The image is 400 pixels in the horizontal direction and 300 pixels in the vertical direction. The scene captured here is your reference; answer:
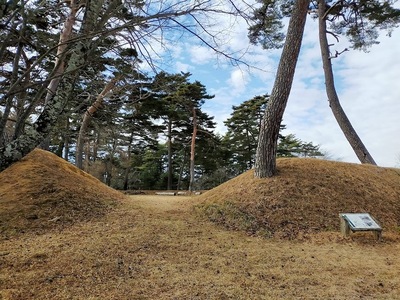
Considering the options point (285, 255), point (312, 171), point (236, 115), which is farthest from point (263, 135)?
point (236, 115)

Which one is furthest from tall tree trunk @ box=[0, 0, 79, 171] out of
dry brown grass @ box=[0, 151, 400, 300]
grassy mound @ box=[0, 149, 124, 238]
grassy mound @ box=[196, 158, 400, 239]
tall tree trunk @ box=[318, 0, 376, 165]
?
tall tree trunk @ box=[318, 0, 376, 165]

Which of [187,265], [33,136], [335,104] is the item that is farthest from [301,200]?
[335,104]

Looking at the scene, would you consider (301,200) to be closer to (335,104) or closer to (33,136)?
(33,136)

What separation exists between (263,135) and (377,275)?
3.22 meters

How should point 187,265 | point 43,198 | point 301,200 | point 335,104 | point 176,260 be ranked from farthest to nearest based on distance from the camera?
point 335,104
point 301,200
point 43,198
point 176,260
point 187,265

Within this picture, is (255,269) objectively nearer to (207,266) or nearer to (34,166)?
(207,266)

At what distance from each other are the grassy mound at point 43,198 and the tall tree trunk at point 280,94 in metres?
3.12

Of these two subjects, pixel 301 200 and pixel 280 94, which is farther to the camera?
pixel 280 94

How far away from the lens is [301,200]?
15.6 feet

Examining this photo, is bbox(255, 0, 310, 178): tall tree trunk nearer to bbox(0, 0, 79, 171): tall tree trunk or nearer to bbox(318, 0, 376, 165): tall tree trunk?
bbox(318, 0, 376, 165): tall tree trunk

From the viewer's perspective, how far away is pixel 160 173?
787 inches

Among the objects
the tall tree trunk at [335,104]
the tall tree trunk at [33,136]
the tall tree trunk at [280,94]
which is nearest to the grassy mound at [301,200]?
the tall tree trunk at [280,94]

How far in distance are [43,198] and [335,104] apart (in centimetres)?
783

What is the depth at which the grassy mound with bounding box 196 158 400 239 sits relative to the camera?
431cm
